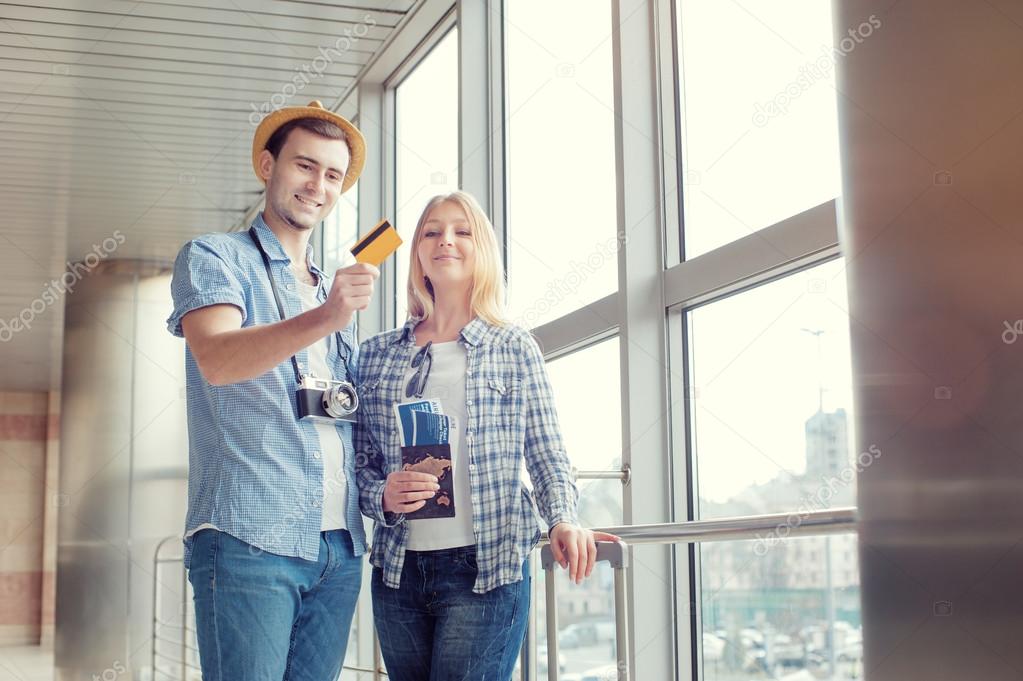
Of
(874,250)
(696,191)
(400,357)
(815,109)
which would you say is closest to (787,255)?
(815,109)

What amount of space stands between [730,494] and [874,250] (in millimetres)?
1296

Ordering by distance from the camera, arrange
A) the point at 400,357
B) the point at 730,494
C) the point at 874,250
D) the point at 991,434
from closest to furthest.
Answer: the point at 991,434 → the point at 874,250 → the point at 400,357 → the point at 730,494

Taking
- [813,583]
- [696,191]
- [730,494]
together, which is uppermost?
[696,191]

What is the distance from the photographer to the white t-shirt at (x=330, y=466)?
1.57 meters

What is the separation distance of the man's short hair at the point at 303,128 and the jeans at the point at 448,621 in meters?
0.69

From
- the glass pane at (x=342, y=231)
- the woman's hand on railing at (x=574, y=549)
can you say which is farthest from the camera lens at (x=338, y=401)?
the glass pane at (x=342, y=231)

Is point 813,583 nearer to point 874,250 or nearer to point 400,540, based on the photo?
point 400,540

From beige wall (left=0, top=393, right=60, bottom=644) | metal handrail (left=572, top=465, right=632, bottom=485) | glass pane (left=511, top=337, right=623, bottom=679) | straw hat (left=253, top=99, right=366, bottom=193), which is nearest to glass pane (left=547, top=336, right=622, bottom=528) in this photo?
glass pane (left=511, top=337, right=623, bottom=679)

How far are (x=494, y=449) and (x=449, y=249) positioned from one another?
35 cm

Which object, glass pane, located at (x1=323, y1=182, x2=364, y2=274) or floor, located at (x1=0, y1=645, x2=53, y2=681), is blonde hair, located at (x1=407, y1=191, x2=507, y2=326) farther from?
floor, located at (x1=0, y1=645, x2=53, y2=681)

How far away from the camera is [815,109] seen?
6.99 ft

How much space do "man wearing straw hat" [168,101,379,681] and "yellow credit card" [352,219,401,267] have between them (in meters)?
0.04

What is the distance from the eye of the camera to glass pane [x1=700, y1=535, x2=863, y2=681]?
194cm

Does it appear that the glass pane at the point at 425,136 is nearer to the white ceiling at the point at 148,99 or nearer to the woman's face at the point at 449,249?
the white ceiling at the point at 148,99
